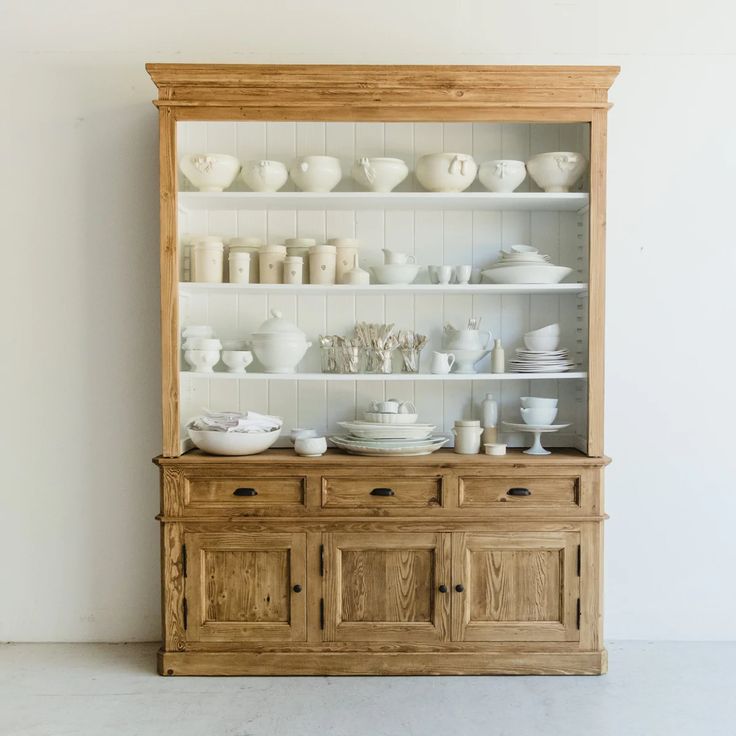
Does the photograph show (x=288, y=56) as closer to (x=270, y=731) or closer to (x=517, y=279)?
(x=517, y=279)

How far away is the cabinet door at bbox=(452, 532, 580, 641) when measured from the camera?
3.27 m

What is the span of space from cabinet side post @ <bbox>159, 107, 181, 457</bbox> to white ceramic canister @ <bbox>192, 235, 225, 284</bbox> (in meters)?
0.19

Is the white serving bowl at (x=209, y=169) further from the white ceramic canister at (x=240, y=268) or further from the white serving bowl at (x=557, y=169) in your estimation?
the white serving bowl at (x=557, y=169)

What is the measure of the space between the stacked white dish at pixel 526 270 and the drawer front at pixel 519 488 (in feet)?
2.84

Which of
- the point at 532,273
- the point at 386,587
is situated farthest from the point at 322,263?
the point at 386,587

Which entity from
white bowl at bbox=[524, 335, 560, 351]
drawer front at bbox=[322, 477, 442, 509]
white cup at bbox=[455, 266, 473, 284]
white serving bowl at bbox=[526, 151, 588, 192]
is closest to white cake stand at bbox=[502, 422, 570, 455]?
white bowl at bbox=[524, 335, 560, 351]

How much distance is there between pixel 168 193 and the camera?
3.26 meters

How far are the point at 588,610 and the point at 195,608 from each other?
1.66 m

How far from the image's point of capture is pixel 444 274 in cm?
343

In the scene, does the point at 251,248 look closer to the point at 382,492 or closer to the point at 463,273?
the point at 463,273

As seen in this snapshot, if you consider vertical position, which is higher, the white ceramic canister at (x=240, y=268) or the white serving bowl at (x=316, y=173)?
the white serving bowl at (x=316, y=173)

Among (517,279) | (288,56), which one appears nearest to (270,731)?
(517,279)

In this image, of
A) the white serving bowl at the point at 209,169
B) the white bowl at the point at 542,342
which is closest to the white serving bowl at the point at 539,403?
the white bowl at the point at 542,342

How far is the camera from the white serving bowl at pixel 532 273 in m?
3.38
